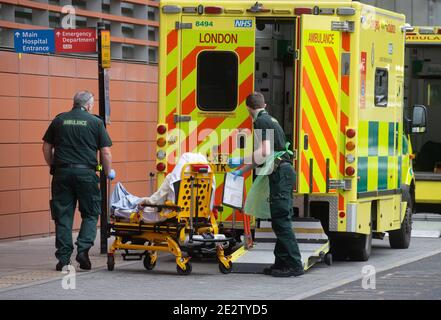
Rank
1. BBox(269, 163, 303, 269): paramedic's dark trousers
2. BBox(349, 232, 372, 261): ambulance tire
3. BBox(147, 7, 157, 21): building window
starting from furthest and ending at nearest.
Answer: BBox(147, 7, 157, 21): building window < BBox(349, 232, 372, 261): ambulance tire < BBox(269, 163, 303, 269): paramedic's dark trousers

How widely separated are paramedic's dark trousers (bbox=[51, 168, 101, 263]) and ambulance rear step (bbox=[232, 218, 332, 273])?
1.55 meters

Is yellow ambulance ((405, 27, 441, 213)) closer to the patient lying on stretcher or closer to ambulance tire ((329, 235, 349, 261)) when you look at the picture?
ambulance tire ((329, 235, 349, 261))

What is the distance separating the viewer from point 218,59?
15.0 meters

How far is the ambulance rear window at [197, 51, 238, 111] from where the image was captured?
590 inches

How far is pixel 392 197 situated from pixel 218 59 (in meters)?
3.00

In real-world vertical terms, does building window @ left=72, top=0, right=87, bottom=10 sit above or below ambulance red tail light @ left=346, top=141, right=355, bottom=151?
above

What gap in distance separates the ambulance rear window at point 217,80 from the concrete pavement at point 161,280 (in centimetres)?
180

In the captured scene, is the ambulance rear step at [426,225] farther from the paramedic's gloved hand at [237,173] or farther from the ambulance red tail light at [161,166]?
the paramedic's gloved hand at [237,173]

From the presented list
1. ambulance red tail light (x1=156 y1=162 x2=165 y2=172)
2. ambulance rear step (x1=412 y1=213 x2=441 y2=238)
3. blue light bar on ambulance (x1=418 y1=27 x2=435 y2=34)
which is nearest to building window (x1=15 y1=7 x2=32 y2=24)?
ambulance red tail light (x1=156 y1=162 x2=165 y2=172)

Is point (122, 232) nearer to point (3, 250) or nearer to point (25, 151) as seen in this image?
point (3, 250)

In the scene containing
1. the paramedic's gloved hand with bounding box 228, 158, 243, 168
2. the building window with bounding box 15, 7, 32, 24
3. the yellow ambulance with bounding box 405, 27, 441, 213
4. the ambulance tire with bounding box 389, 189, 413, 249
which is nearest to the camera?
the paramedic's gloved hand with bounding box 228, 158, 243, 168

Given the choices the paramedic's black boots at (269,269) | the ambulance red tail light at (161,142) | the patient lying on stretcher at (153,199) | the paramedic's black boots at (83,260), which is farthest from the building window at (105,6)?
the paramedic's black boots at (269,269)

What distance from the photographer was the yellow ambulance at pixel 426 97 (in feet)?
71.9
